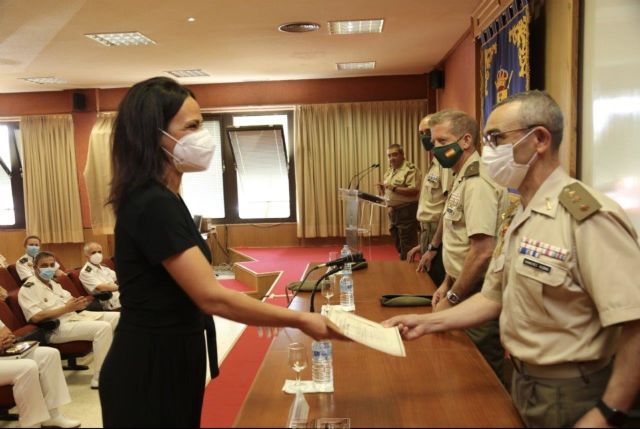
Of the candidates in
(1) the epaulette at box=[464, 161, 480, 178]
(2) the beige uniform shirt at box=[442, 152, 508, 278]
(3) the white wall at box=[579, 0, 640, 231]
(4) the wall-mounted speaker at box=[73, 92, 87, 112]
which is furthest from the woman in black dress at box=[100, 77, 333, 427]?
(4) the wall-mounted speaker at box=[73, 92, 87, 112]

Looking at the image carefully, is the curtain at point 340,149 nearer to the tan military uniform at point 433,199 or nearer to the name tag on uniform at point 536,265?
the tan military uniform at point 433,199

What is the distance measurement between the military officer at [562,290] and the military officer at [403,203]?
4.83 meters

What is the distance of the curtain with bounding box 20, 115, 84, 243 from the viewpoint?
880 centimetres

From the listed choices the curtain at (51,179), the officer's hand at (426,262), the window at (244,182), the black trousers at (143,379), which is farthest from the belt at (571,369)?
the curtain at (51,179)

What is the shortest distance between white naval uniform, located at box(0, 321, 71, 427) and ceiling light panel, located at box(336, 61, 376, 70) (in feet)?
17.5

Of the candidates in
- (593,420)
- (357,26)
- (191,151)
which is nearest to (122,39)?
(357,26)

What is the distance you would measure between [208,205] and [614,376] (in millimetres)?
8114

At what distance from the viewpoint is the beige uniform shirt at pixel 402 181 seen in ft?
21.2

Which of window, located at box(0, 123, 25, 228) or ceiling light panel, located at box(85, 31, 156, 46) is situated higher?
ceiling light panel, located at box(85, 31, 156, 46)

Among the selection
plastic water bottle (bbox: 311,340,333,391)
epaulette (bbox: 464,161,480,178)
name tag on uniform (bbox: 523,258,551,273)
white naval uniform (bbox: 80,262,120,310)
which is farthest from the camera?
white naval uniform (bbox: 80,262,120,310)

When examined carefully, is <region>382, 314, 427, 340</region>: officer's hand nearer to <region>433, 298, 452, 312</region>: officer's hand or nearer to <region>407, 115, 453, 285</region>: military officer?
<region>433, 298, 452, 312</region>: officer's hand

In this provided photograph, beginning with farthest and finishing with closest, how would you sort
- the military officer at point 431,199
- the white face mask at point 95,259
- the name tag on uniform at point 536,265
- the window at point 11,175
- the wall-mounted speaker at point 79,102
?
the window at point 11,175, the wall-mounted speaker at point 79,102, the white face mask at point 95,259, the military officer at point 431,199, the name tag on uniform at point 536,265

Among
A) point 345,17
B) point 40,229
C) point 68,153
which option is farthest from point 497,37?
point 40,229

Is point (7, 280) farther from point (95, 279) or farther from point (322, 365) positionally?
point (322, 365)
